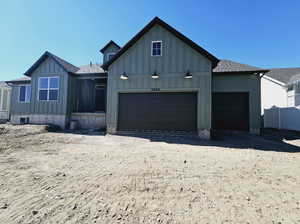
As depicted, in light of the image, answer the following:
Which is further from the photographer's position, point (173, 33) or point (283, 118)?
point (283, 118)

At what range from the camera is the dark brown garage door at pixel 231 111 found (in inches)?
394

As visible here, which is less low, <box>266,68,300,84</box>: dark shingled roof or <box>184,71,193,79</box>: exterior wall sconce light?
<box>266,68,300,84</box>: dark shingled roof

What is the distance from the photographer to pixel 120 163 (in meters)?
4.22

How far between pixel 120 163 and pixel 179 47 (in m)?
7.79

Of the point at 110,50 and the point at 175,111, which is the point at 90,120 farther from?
the point at 110,50

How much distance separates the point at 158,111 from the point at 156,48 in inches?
158

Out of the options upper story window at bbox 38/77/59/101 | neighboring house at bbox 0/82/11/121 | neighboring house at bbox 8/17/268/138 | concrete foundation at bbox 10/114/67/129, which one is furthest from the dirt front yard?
neighboring house at bbox 0/82/11/121

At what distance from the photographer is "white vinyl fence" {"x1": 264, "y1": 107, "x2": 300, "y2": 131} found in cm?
1100

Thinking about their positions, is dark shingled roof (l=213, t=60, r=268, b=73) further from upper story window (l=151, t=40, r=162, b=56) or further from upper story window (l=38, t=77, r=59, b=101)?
upper story window (l=38, t=77, r=59, b=101)

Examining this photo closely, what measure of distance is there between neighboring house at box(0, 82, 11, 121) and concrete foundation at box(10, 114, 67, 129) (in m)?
6.48

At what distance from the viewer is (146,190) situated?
2729mm

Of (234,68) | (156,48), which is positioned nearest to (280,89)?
(234,68)

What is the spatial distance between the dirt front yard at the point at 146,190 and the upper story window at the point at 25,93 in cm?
971

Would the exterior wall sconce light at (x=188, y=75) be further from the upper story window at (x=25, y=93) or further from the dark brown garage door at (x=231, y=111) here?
the upper story window at (x=25, y=93)
